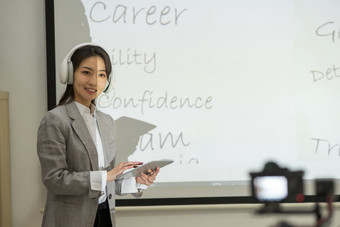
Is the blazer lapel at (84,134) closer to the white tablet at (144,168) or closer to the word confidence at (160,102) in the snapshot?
the white tablet at (144,168)

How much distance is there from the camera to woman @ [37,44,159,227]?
81.2 inches

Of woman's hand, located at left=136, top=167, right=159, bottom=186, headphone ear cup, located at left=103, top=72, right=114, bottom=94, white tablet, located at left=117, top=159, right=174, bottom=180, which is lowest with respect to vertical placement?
woman's hand, located at left=136, top=167, right=159, bottom=186

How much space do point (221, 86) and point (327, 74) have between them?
0.72m

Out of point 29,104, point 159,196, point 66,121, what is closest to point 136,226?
point 159,196

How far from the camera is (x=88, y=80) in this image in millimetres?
2240

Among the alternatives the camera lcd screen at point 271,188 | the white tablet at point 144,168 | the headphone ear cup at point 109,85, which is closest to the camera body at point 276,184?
the camera lcd screen at point 271,188

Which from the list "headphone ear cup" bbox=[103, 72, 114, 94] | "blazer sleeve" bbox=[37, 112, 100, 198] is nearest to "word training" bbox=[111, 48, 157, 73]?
"headphone ear cup" bbox=[103, 72, 114, 94]

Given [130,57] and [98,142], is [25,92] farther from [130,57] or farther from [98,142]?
[98,142]

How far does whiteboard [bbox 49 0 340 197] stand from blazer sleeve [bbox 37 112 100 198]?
1094mm

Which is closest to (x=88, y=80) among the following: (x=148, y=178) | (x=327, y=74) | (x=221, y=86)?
(x=148, y=178)

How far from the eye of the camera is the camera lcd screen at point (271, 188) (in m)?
0.98

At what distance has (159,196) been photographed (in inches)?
126

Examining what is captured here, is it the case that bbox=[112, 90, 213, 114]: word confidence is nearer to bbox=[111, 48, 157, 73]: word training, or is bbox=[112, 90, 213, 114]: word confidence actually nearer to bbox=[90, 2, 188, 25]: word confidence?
bbox=[111, 48, 157, 73]: word training

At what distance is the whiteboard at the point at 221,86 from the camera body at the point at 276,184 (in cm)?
221
